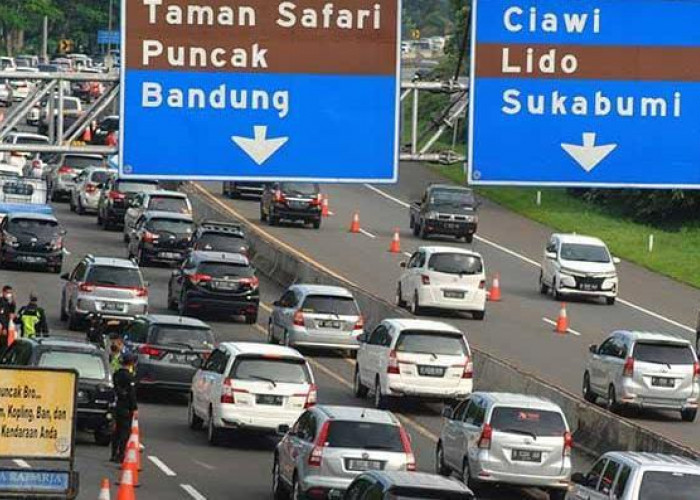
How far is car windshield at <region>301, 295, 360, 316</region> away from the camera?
162ft

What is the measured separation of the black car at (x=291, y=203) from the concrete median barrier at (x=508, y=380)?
227 centimetres

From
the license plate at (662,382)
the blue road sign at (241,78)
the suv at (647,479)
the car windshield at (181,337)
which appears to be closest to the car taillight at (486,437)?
the suv at (647,479)

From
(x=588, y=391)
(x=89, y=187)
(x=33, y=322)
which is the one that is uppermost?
(x=89, y=187)

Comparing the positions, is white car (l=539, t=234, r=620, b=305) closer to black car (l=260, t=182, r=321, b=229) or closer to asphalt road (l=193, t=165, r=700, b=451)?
asphalt road (l=193, t=165, r=700, b=451)

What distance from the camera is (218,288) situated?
54438 mm

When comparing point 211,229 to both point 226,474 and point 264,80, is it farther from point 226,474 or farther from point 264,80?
point 264,80

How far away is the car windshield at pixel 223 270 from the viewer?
54438 mm

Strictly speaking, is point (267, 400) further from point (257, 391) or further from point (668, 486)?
point (668, 486)

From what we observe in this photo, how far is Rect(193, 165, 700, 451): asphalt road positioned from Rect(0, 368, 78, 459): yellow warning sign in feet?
50.6

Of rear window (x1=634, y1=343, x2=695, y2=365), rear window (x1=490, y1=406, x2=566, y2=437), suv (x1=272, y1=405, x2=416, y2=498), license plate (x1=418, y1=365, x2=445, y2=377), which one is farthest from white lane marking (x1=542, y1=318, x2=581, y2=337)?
suv (x1=272, y1=405, x2=416, y2=498)

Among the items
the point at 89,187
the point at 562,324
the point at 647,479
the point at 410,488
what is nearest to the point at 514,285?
the point at 562,324

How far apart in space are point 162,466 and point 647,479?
10.00m

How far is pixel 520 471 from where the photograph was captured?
33688 millimetres

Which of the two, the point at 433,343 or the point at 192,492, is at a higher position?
→ the point at 433,343
